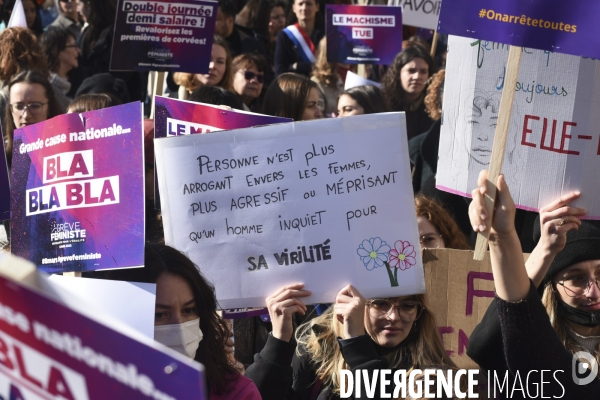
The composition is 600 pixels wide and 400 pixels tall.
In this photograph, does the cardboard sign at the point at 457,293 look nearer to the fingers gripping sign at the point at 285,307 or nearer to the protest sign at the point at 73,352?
the fingers gripping sign at the point at 285,307

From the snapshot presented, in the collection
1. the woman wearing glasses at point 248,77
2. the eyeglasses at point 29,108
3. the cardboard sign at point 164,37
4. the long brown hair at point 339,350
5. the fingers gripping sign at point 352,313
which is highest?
the cardboard sign at point 164,37

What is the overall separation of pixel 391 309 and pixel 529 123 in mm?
826

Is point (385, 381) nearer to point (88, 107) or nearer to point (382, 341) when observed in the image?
point (382, 341)

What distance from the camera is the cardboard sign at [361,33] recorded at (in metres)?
7.89

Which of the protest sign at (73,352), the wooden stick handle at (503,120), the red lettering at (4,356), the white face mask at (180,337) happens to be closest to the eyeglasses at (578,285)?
the wooden stick handle at (503,120)

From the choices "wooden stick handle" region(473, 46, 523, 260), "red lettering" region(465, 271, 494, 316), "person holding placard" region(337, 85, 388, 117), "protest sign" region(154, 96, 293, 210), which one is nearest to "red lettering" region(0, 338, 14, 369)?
"wooden stick handle" region(473, 46, 523, 260)

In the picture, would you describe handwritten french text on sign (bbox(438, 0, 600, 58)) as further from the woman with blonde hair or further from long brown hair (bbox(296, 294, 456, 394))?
the woman with blonde hair

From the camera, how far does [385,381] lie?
3047 mm

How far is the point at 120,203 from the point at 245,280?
0.51m

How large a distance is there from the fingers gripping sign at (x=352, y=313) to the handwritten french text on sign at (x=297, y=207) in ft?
0.20

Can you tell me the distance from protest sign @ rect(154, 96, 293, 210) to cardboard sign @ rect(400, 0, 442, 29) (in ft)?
15.7

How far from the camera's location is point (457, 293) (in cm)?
375

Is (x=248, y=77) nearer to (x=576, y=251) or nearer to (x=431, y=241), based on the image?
(x=431, y=241)

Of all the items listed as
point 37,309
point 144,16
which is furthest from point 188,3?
point 37,309
